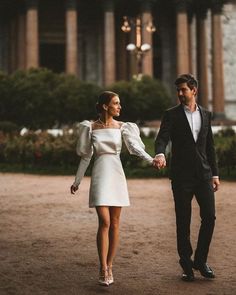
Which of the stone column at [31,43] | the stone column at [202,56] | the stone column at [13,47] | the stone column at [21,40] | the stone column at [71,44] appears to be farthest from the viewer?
the stone column at [202,56]

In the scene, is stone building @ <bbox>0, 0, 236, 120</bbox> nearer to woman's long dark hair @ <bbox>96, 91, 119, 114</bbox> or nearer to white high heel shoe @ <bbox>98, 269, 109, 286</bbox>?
woman's long dark hair @ <bbox>96, 91, 119, 114</bbox>

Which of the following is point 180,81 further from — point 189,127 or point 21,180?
point 21,180

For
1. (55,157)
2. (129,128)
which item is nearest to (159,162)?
(129,128)

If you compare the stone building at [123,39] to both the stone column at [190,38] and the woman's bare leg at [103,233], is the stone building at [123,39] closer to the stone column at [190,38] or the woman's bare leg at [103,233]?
the stone column at [190,38]

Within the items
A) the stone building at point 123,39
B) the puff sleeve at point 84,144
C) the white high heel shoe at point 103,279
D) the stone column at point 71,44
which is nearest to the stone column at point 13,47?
the stone building at point 123,39

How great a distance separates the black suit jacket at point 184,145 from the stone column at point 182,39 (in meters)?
38.3

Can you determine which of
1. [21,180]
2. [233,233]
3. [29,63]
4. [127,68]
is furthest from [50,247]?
[127,68]

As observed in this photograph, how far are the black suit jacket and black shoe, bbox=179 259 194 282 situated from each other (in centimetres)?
88

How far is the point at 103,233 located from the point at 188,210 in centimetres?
97

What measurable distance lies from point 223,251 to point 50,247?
7.65 feet

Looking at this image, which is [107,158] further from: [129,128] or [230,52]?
[230,52]

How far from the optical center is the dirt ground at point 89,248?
6.33 meters

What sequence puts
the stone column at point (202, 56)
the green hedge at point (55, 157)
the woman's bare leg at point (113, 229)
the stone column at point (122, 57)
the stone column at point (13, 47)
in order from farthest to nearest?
1. the stone column at point (202, 56)
2. the stone column at point (122, 57)
3. the stone column at point (13, 47)
4. the green hedge at point (55, 157)
5. the woman's bare leg at point (113, 229)

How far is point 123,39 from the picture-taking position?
161 feet
